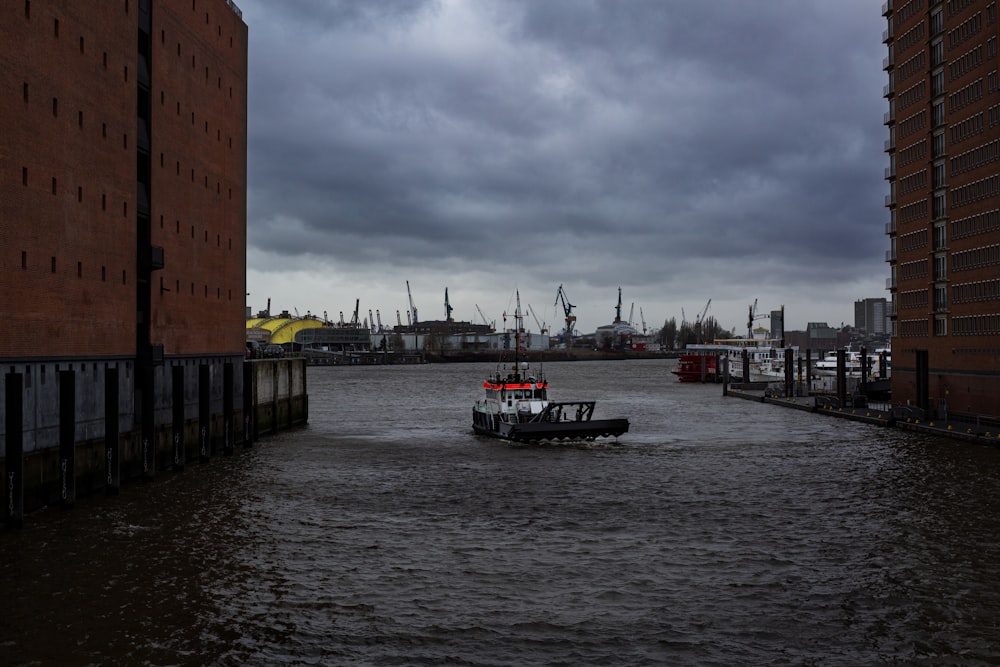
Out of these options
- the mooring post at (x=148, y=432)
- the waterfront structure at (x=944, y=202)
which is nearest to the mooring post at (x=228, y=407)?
the mooring post at (x=148, y=432)

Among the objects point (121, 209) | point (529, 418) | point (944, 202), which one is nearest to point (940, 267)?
point (944, 202)

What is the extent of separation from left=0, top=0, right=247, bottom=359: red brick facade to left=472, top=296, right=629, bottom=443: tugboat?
64.9 ft

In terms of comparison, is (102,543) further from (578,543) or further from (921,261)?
(921,261)

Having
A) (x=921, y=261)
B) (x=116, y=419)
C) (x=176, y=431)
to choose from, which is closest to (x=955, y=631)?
(x=116, y=419)

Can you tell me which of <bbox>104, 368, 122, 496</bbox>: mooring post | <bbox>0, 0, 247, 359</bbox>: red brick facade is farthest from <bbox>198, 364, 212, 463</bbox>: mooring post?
<bbox>104, 368, 122, 496</bbox>: mooring post

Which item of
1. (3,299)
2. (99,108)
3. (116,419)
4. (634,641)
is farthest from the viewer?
(99,108)

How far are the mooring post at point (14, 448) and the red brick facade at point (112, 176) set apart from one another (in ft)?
9.26

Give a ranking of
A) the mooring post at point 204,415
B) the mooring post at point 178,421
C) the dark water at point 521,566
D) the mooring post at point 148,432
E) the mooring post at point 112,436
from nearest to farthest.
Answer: the dark water at point 521,566 → the mooring post at point 112,436 → the mooring post at point 148,432 → the mooring post at point 178,421 → the mooring post at point 204,415

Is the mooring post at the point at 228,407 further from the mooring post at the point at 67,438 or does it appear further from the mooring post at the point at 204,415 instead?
the mooring post at the point at 67,438

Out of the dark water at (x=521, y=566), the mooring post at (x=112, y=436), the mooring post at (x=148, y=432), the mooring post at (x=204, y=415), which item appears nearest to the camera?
the dark water at (x=521, y=566)

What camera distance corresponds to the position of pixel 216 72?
5978 centimetres

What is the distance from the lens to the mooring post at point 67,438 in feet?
116

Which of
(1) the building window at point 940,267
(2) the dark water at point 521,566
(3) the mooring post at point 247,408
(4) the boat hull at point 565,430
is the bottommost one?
(2) the dark water at point 521,566

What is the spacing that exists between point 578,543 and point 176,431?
2536 centimetres
